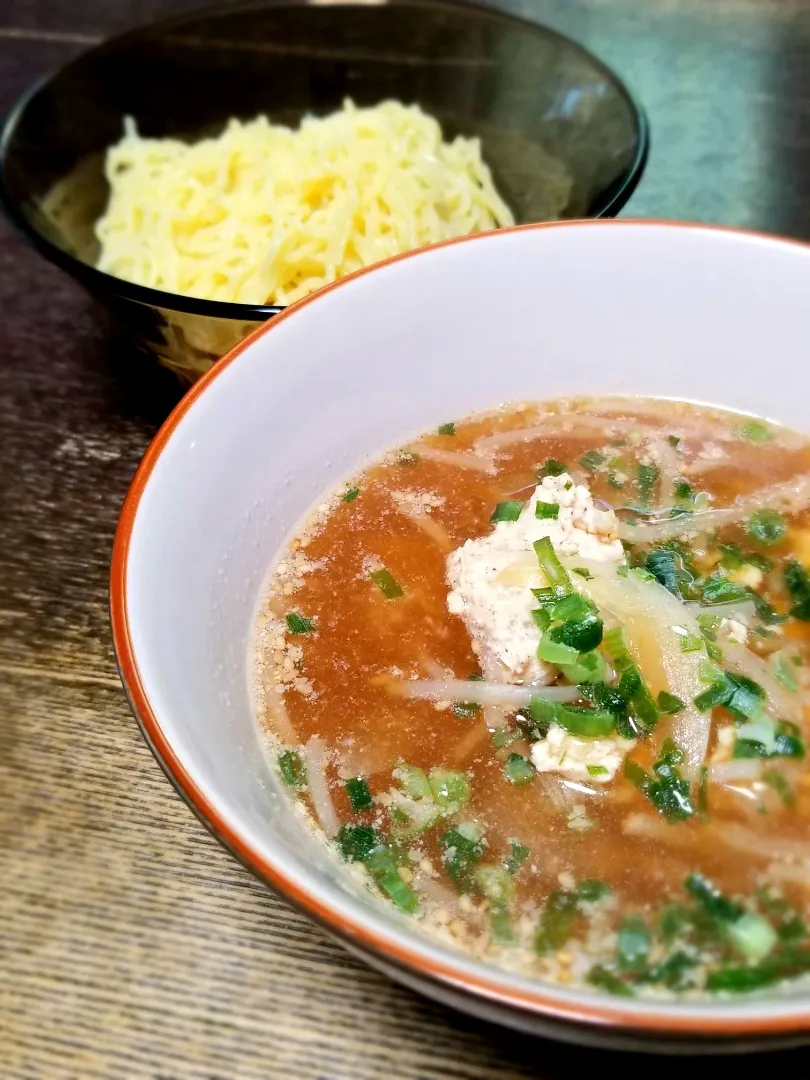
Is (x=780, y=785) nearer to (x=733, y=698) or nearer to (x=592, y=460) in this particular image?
(x=733, y=698)

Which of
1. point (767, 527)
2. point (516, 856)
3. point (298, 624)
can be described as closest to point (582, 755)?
point (516, 856)

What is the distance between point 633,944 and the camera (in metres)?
1.11

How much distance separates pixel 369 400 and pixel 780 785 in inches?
35.6

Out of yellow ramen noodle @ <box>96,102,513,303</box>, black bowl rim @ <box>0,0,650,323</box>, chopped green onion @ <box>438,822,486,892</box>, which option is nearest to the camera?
chopped green onion @ <box>438,822,486,892</box>

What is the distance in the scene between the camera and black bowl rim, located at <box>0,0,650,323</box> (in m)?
1.69

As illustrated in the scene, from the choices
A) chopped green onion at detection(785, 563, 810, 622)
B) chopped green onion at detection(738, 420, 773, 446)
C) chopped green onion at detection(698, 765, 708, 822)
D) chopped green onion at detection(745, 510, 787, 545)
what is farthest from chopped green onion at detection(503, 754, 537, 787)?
chopped green onion at detection(738, 420, 773, 446)

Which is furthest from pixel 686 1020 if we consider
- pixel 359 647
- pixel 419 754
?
pixel 359 647

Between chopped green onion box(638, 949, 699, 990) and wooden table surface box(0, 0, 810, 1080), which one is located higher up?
chopped green onion box(638, 949, 699, 990)

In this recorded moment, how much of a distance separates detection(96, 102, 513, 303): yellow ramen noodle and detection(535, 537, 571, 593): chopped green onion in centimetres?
96

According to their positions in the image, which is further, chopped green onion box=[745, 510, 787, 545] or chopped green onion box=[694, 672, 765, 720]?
chopped green onion box=[745, 510, 787, 545]

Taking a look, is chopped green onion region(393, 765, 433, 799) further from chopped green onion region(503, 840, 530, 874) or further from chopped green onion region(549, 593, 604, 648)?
chopped green onion region(549, 593, 604, 648)

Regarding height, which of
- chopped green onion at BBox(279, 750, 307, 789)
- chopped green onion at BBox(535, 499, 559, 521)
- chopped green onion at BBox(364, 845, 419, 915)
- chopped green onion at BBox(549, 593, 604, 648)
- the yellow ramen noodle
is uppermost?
the yellow ramen noodle

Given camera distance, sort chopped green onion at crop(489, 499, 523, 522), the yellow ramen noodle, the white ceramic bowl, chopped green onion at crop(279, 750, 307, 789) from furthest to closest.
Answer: the yellow ramen noodle < chopped green onion at crop(489, 499, 523, 522) < chopped green onion at crop(279, 750, 307, 789) < the white ceramic bowl

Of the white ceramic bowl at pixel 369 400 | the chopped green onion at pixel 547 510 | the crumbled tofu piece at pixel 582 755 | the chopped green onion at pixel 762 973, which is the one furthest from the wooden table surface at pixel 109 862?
the chopped green onion at pixel 547 510
